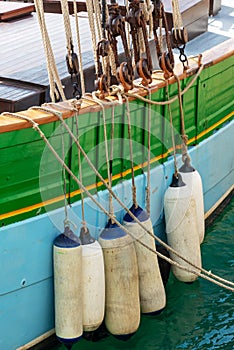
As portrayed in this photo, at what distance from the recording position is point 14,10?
22.6 ft

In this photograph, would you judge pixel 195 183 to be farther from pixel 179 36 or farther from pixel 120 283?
pixel 120 283

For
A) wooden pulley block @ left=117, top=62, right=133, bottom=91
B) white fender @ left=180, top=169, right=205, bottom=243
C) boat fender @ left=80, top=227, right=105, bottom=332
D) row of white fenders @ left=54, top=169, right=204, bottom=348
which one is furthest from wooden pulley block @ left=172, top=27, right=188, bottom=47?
boat fender @ left=80, top=227, right=105, bottom=332

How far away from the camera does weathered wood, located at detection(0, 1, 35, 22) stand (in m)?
6.82

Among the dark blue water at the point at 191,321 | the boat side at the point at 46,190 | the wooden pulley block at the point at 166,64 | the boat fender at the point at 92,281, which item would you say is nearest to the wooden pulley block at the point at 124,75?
the boat side at the point at 46,190

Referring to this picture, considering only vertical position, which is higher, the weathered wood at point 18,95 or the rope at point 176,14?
the rope at point 176,14

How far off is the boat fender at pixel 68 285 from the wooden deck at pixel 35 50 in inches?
Result: 39.4

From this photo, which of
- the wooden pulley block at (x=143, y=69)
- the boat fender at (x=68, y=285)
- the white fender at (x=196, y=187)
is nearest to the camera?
the boat fender at (x=68, y=285)

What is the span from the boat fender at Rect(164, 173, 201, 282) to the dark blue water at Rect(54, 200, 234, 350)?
17 centimetres

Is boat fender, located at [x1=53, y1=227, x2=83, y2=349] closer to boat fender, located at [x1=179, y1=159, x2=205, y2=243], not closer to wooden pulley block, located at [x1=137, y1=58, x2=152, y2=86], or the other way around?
wooden pulley block, located at [x1=137, y1=58, x2=152, y2=86]

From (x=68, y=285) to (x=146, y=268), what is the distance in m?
0.74

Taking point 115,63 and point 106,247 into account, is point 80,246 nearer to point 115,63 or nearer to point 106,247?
point 106,247

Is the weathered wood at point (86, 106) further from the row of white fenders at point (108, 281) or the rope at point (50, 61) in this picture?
the row of white fenders at point (108, 281)

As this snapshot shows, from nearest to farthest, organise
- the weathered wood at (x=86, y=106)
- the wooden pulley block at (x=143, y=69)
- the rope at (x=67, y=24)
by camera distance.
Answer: the weathered wood at (x=86, y=106)
the rope at (x=67, y=24)
the wooden pulley block at (x=143, y=69)

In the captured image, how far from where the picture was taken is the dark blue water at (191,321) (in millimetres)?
5191
